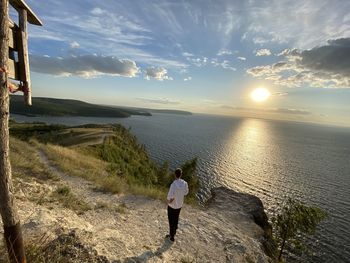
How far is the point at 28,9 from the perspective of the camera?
5562mm

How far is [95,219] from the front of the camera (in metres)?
13.5

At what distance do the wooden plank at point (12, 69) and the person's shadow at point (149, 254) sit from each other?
7.57 m

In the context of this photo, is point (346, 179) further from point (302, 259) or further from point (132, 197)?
point (132, 197)

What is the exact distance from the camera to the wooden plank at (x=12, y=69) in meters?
4.96

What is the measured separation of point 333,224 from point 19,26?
48662 millimetres

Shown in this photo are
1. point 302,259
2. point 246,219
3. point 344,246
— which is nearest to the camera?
point 246,219

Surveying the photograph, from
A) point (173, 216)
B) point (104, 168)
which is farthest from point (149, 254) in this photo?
point (104, 168)

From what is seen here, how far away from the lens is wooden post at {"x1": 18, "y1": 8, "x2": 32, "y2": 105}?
536 cm

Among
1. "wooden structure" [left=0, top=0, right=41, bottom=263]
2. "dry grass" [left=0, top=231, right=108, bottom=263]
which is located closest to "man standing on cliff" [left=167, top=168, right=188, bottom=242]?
"dry grass" [left=0, top=231, right=108, bottom=263]

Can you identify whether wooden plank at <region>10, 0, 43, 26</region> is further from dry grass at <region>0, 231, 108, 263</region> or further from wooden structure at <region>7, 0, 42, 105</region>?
dry grass at <region>0, 231, 108, 263</region>

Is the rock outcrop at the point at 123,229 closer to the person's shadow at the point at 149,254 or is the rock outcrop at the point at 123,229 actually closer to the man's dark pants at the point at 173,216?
the person's shadow at the point at 149,254

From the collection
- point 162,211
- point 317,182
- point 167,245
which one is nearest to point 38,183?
point 162,211

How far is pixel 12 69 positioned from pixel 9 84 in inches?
13.2

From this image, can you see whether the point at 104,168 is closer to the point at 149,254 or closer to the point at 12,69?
the point at 149,254
